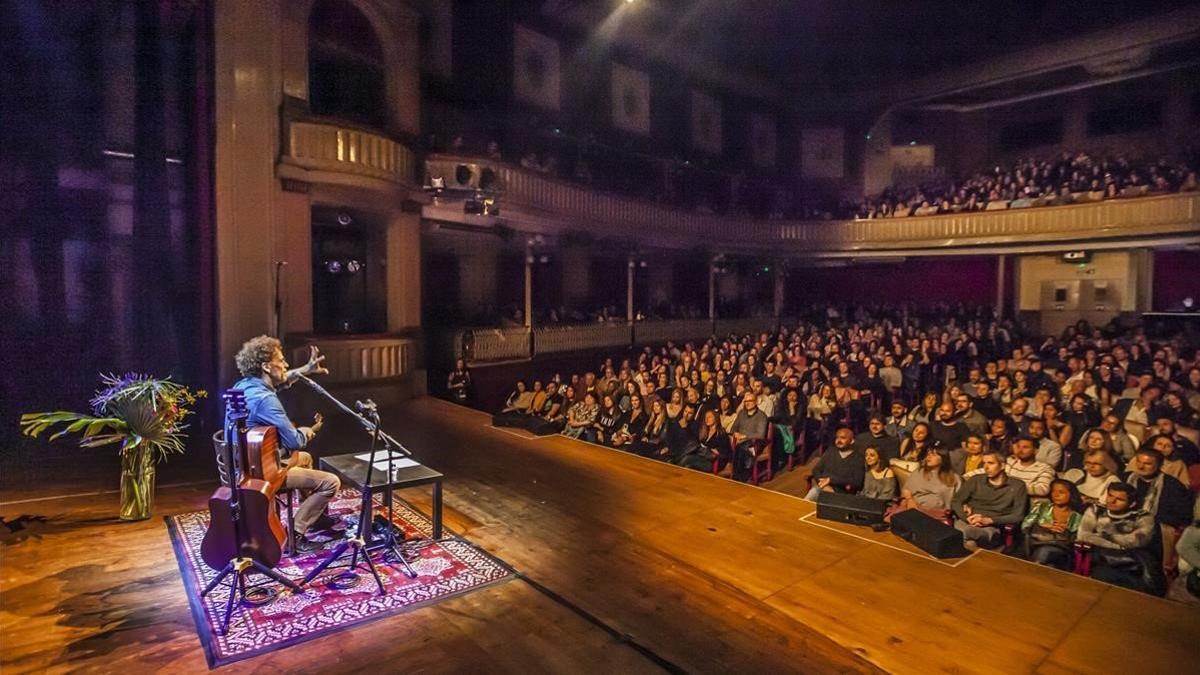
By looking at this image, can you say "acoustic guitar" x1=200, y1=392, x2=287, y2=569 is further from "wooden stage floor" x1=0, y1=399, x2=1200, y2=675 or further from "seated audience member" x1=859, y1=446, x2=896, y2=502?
"seated audience member" x1=859, y1=446, x2=896, y2=502

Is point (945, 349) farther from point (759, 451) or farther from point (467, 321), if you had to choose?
point (467, 321)

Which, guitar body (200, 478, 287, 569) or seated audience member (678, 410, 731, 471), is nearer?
guitar body (200, 478, 287, 569)

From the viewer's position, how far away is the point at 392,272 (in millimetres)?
10109

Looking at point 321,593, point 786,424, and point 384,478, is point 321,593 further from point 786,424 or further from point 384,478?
point 786,424

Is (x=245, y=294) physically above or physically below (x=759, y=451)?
above

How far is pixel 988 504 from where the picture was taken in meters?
4.64

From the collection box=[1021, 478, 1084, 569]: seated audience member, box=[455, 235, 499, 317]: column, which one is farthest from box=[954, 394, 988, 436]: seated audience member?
box=[455, 235, 499, 317]: column

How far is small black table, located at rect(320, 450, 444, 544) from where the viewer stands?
407 centimetres

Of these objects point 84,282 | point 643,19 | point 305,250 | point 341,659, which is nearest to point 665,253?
point 643,19

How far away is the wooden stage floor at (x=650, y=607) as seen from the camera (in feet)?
10.1

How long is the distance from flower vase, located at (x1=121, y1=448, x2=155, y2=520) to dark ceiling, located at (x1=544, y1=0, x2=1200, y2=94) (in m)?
13.1

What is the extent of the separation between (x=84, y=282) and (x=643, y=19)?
13532mm

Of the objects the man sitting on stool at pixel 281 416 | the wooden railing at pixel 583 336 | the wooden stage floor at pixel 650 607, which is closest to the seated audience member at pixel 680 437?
the wooden stage floor at pixel 650 607

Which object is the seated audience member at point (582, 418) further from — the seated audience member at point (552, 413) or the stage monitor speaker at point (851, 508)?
the stage monitor speaker at point (851, 508)
